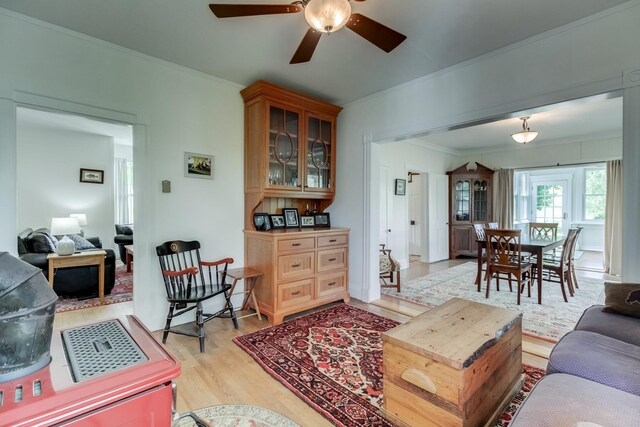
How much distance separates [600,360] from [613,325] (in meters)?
0.56

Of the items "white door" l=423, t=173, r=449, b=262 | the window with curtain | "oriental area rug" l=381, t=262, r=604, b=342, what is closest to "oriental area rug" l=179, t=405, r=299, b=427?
"oriental area rug" l=381, t=262, r=604, b=342

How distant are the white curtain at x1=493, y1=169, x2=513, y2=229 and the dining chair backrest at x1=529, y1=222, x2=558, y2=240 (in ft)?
3.89

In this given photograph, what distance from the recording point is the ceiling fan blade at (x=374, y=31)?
70.2 inches

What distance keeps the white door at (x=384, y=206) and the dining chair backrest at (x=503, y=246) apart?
1.82 meters

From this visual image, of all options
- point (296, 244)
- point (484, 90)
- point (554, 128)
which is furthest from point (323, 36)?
point (554, 128)

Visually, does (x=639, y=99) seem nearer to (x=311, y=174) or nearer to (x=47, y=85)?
(x=311, y=174)

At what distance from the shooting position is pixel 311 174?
3.83 meters

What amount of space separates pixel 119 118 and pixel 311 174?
206 centimetres

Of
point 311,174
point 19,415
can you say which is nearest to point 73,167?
point 311,174

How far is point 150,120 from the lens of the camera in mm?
2879

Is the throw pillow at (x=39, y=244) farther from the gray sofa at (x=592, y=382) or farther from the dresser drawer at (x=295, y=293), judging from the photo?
the gray sofa at (x=592, y=382)

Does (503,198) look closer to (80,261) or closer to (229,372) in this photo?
(229,372)

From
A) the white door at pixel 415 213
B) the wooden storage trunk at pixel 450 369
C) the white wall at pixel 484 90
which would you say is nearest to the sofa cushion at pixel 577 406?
the wooden storage trunk at pixel 450 369

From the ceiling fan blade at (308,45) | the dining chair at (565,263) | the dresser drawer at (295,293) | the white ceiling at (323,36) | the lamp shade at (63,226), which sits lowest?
the dresser drawer at (295,293)
